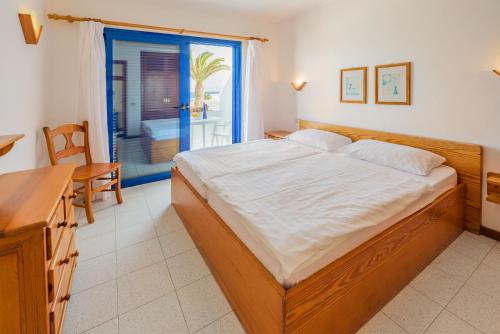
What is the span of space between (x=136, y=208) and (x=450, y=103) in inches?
134

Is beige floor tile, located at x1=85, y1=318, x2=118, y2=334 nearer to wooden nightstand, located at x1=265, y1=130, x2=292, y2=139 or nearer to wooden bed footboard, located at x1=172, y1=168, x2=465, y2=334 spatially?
wooden bed footboard, located at x1=172, y1=168, x2=465, y2=334

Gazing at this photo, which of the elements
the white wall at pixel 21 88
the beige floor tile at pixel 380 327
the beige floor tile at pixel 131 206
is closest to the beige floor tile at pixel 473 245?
the beige floor tile at pixel 380 327

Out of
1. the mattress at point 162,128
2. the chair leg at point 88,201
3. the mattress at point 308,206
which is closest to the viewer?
the mattress at point 308,206

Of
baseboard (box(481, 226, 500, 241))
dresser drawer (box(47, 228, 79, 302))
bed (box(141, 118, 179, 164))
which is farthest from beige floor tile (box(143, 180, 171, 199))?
baseboard (box(481, 226, 500, 241))

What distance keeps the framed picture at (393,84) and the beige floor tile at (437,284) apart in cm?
168

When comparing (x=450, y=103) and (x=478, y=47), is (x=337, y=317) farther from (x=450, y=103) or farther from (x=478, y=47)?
(x=478, y=47)

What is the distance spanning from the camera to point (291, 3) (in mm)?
3527

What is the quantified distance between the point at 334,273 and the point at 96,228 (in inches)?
90.7

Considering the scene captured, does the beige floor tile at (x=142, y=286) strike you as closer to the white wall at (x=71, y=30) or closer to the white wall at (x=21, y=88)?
the white wall at (x=21, y=88)

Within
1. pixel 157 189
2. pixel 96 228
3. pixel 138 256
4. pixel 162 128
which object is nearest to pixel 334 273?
pixel 138 256

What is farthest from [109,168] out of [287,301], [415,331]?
[415,331]

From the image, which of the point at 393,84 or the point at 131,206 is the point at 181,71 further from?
the point at 393,84

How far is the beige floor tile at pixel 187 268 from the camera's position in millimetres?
1833

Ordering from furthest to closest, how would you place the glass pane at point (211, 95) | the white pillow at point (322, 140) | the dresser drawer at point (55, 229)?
1. the glass pane at point (211, 95)
2. the white pillow at point (322, 140)
3. the dresser drawer at point (55, 229)
